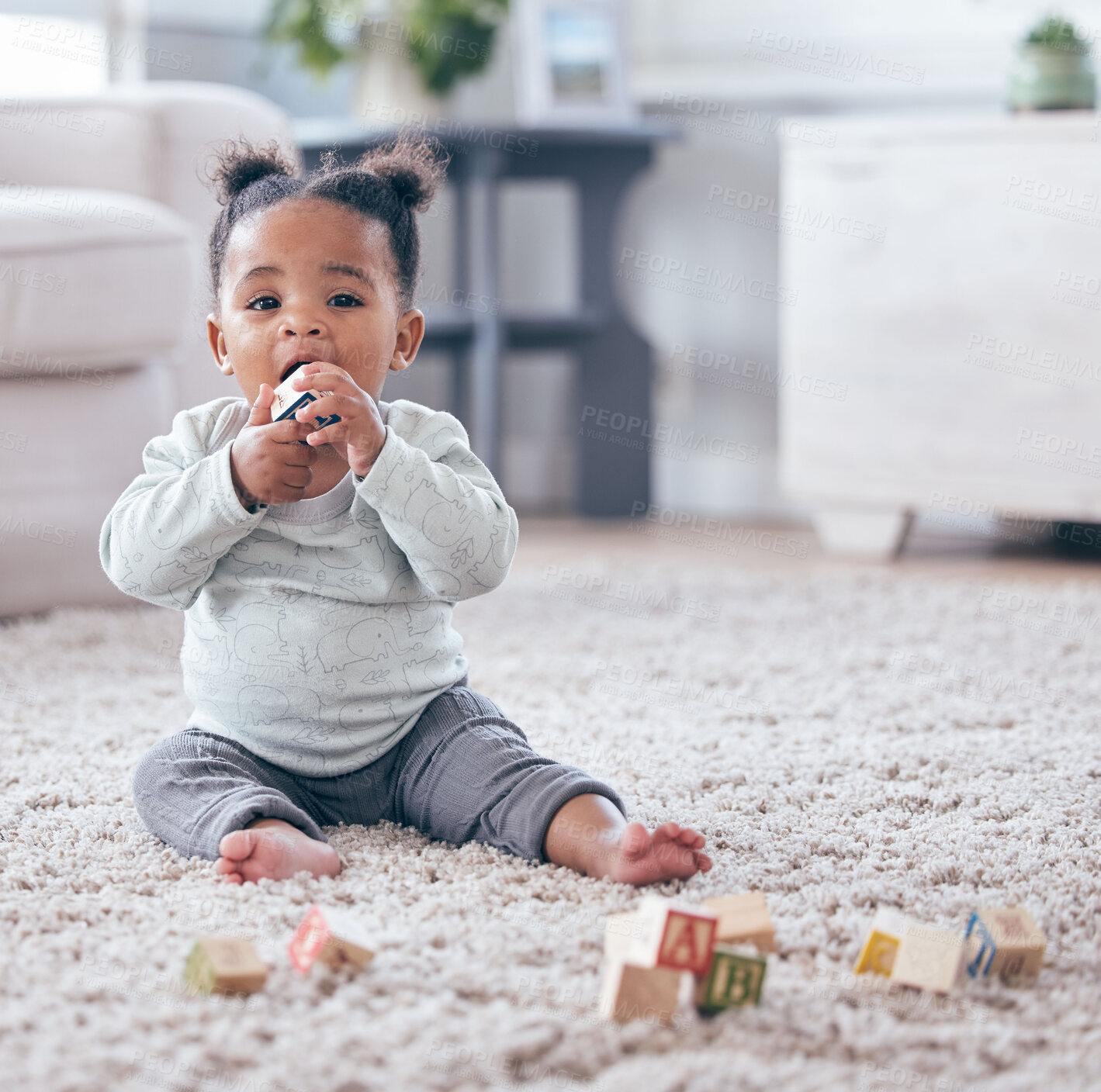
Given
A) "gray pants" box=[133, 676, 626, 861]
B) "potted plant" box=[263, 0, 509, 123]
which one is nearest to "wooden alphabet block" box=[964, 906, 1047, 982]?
"gray pants" box=[133, 676, 626, 861]

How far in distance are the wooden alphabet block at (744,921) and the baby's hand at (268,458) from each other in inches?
13.4

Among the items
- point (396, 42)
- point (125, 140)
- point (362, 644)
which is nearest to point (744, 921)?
point (362, 644)

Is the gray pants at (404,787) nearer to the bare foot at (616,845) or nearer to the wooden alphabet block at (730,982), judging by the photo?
the bare foot at (616,845)

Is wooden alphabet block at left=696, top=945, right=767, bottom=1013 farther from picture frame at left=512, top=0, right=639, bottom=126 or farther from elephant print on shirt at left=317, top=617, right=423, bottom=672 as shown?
picture frame at left=512, top=0, right=639, bottom=126

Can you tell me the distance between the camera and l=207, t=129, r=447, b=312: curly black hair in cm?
86

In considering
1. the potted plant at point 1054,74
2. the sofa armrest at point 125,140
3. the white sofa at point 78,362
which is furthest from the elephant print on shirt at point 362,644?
the potted plant at point 1054,74

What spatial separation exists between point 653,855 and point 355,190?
0.45 metres

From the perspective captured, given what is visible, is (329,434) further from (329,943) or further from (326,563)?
(329,943)

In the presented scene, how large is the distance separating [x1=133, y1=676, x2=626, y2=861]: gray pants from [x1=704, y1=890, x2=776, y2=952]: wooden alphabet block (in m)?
0.16

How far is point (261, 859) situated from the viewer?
0.73 m

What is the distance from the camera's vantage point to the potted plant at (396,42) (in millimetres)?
2281

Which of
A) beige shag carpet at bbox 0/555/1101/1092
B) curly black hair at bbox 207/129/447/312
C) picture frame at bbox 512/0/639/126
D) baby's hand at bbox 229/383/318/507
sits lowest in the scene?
beige shag carpet at bbox 0/555/1101/1092

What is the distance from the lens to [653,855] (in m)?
0.73

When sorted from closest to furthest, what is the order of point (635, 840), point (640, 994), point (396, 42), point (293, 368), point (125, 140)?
point (640, 994), point (635, 840), point (293, 368), point (125, 140), point (396, 42)
